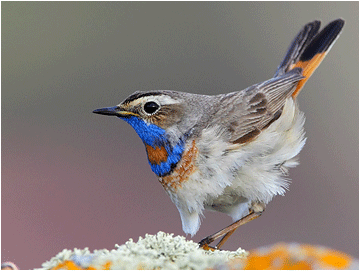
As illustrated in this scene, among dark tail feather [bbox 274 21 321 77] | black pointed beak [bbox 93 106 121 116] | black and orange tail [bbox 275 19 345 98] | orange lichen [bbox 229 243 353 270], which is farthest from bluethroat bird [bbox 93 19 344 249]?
orange lichen [bbox 229 243 353 270]

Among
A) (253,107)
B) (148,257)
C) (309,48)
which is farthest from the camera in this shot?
(309,48)

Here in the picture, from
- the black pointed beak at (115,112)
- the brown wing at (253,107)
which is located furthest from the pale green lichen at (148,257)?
the brown wing at (253,107)

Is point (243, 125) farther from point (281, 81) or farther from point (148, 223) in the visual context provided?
point (148, 223)

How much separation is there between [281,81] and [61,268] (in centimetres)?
318

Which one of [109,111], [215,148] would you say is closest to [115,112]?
[109,111]

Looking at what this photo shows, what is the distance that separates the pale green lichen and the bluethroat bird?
1.04 m

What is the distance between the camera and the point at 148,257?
2.82m

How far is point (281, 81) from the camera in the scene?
498cm

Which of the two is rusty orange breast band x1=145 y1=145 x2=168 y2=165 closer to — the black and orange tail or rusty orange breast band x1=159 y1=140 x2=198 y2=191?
rusty orange breast band x1=159 y1=140 x2=198 y2=191

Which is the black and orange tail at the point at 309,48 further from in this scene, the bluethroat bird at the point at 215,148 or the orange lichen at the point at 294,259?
the orange lichen at the point at 294,259

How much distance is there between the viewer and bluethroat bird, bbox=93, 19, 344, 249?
405cm

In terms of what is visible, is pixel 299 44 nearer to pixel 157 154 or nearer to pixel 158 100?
pixel 158 100

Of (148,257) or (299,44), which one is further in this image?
(299,44)

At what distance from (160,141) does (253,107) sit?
3.54 ft
